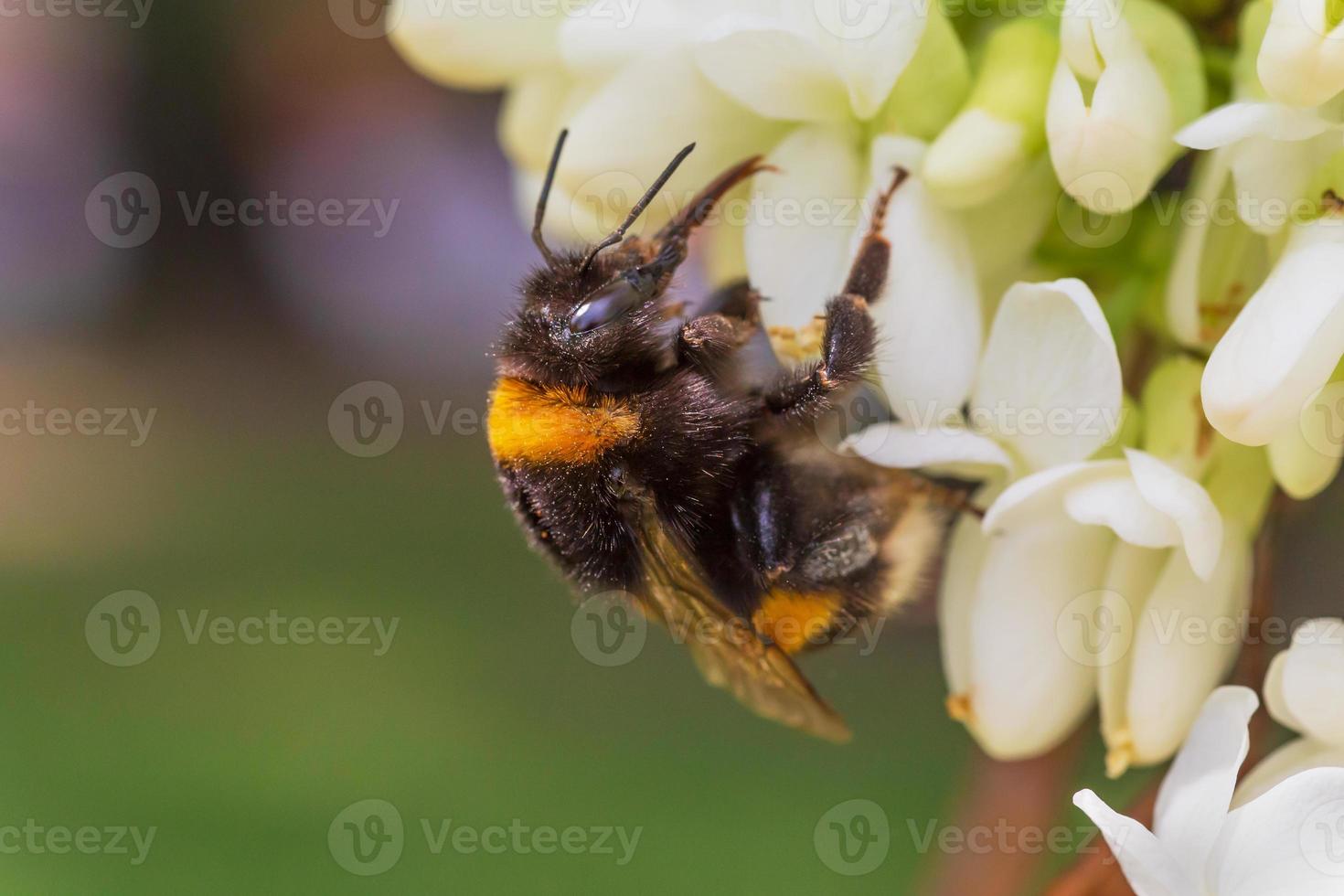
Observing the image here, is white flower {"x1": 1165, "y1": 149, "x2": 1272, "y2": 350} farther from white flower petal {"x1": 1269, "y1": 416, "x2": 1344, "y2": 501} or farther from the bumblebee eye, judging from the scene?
the bumblebee eye

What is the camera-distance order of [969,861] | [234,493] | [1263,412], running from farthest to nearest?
[234,493] → [969,861] → [1263,412]

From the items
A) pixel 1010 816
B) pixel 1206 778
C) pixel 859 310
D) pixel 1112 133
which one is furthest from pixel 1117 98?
pixel 1010 816

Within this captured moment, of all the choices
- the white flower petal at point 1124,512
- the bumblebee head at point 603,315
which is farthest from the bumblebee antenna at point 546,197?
the white flower petal at point 1124,512

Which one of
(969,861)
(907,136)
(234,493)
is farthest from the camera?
(234,493)

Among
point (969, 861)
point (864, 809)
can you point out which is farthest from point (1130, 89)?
point (864, 809)

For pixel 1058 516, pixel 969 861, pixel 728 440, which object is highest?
pixel 728 440

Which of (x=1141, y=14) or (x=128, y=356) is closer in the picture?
(x=1141, y=14)

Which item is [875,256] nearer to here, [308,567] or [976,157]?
[976,157]

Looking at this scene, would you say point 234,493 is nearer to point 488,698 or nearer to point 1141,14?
point 488,698
